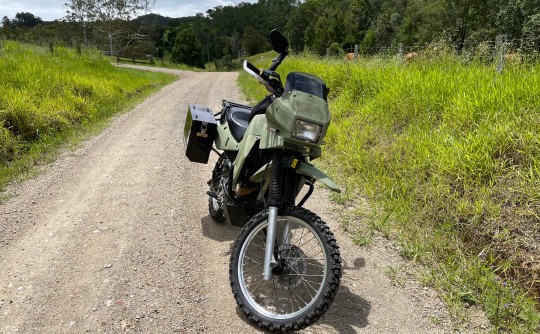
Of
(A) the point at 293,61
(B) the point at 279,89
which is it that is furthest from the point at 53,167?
(A) the point at 293,61

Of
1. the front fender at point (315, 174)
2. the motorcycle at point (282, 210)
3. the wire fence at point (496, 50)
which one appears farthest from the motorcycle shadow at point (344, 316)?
the wire fence at point (496, 50)

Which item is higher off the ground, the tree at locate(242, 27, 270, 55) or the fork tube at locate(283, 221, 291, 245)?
the tree at locate(242, 27, 270, 55)

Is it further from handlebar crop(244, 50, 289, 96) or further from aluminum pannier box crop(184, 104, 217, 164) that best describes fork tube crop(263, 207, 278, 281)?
aluminum pannier box crop(184, 104, 217, 164)

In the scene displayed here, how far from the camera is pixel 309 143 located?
2.30 meters

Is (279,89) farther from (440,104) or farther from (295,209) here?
(440,104)

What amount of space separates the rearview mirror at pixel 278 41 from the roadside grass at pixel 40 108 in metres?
4.30

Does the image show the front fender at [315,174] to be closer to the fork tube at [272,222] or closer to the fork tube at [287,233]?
the fork tube at [272,222]

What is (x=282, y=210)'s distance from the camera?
8.11 feet

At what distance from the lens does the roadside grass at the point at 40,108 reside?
19.3 ft

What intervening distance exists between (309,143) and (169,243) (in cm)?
194

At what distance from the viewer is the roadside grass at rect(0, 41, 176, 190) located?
589 centimetres

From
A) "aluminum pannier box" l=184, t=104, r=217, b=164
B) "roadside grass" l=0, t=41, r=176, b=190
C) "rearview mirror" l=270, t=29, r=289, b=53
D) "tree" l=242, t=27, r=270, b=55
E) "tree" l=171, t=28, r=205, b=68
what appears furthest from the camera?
"tree" l=242, t=27, r=270, b=55

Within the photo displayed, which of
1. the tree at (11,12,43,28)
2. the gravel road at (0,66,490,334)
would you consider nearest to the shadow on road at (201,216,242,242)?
the gravel road at (0,66,490,334)

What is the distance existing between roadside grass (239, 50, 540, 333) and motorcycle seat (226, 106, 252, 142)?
1.53 meters
